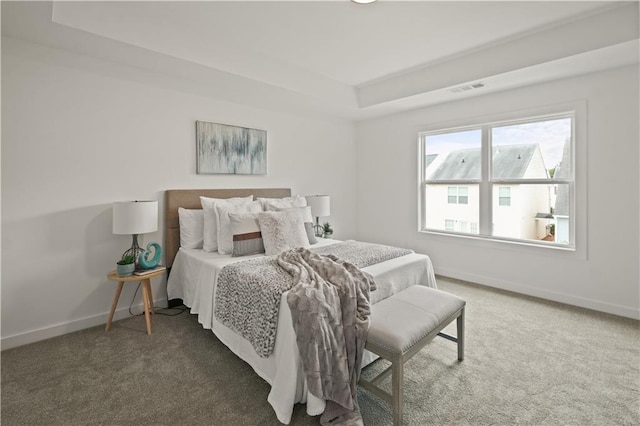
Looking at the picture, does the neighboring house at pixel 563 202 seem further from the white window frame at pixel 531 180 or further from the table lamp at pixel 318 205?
the table lamp at pixel 318 205

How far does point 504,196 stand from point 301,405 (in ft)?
11.2

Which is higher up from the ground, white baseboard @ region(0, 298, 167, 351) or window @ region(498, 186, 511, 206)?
window @ region(498, 186, 511, 206)

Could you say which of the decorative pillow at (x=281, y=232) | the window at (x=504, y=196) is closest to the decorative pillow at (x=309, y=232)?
the decorative pillow at (x=281, y=232)

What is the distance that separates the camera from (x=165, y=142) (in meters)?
3.23

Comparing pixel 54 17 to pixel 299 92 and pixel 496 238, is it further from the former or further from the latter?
pixel 496 238

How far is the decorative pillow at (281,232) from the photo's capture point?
288 cm

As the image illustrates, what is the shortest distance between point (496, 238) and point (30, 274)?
189 inches

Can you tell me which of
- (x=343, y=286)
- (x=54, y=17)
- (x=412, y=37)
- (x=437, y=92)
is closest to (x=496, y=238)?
(x=437, y=92)

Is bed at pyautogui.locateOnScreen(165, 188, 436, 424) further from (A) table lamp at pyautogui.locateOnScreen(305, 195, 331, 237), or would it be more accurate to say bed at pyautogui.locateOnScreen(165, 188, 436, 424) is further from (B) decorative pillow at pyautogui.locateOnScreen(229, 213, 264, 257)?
(A) table lamp at pyautogui.locateOnScreen(305, 195, 331, 237)

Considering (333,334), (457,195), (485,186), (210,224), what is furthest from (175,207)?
(485,186)

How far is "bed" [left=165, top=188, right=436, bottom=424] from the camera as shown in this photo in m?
1.69

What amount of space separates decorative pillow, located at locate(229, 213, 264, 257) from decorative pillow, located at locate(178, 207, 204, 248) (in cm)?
49

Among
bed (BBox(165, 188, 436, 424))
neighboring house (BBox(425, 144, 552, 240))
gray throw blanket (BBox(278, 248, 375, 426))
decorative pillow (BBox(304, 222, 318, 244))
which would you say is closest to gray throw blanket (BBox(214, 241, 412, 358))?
bed (BBox(165, 188, 436, 424))

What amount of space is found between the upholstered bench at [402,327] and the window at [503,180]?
2.12 m
